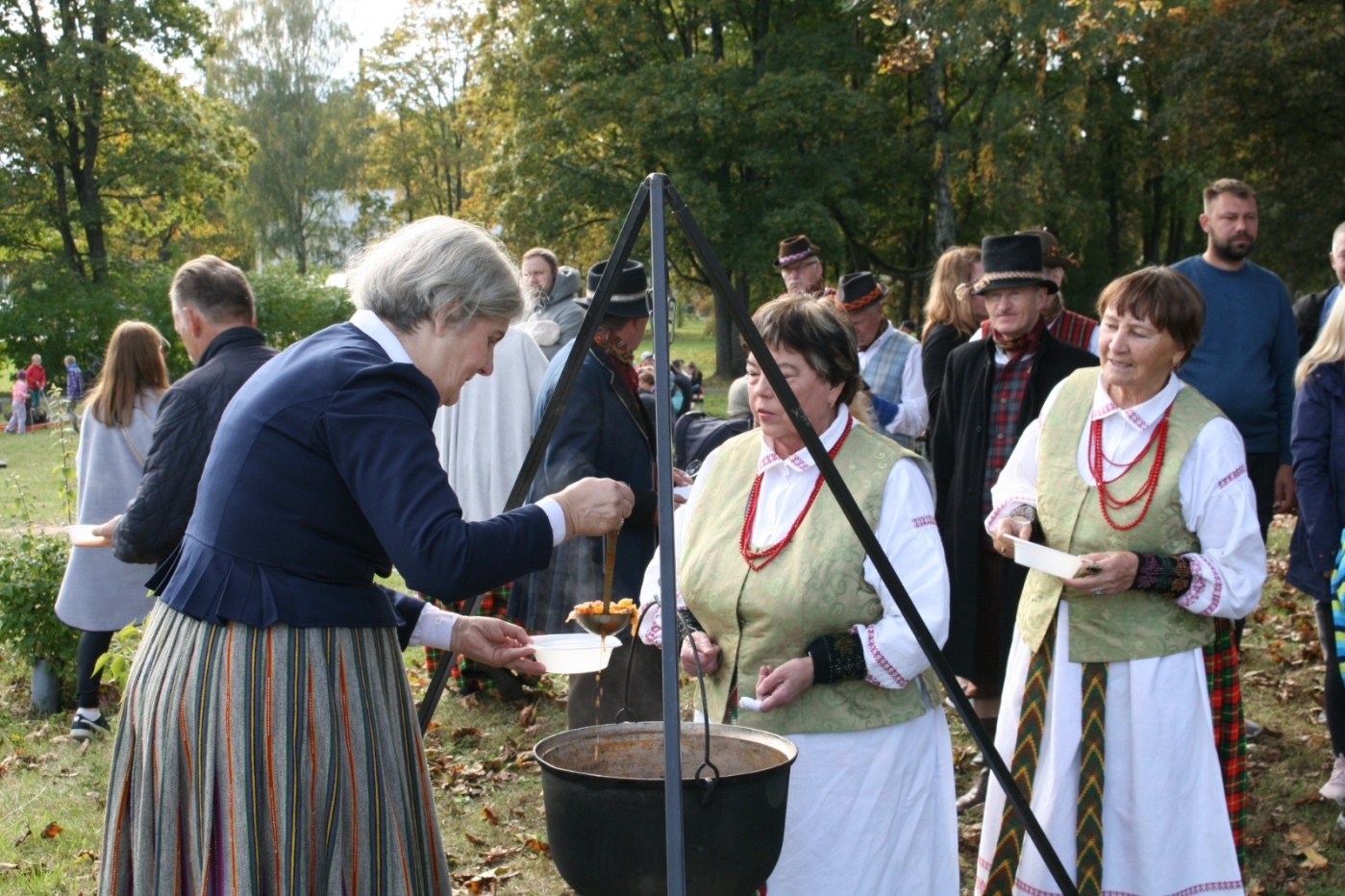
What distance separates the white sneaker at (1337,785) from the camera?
4.41 m

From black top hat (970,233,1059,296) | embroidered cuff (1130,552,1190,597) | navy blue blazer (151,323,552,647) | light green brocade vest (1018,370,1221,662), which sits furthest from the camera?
black top hat (970,233,1059,296)

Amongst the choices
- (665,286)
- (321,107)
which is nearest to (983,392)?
(665,286)

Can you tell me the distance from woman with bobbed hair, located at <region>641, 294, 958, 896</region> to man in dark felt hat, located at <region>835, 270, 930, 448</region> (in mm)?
2652

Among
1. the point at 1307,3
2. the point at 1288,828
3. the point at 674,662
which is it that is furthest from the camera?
the point at 1307,3

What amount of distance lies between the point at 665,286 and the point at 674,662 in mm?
683

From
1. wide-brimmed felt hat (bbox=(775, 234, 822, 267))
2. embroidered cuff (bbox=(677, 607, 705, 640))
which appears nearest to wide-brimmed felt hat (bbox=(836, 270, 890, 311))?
wide-brimmed felt hat (bbox=(775, 234, 822, 267))

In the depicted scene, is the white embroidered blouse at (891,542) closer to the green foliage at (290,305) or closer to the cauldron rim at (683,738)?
the cauldron rim at (683,738)

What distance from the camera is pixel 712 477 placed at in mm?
3109

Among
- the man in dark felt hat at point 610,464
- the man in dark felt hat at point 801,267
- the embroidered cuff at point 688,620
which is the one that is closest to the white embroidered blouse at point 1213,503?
the embroidered cuff at point 688,620

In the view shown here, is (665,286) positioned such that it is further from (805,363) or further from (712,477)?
(712,477)

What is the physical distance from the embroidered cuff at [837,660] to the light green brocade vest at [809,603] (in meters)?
0.06

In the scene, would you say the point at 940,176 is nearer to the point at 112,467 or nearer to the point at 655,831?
the point at 112,467

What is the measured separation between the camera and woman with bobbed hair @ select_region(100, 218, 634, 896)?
2092mm

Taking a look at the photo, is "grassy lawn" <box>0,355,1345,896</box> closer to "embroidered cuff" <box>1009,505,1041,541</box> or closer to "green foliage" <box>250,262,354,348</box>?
"embroidered cuff" <box>1009,505,1041,541</box>
